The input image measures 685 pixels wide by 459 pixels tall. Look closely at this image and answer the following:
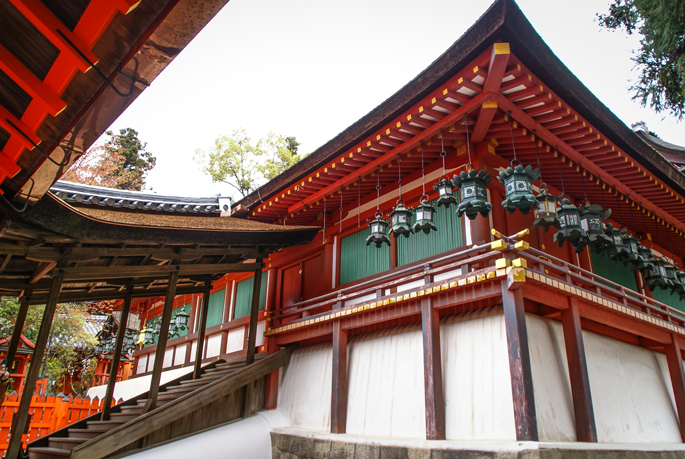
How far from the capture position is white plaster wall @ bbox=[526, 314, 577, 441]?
5750mm

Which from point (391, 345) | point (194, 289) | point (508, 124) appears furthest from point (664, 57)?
point (194, 289)

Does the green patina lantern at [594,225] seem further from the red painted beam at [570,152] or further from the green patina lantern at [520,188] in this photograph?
the green patina lantern at [520,188]

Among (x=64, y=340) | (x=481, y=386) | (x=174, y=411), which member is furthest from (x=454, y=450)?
(x=64, y=340)

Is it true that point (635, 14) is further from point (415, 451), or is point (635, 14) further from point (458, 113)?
point (415, 451)

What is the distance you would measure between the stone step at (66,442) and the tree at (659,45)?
12935mm

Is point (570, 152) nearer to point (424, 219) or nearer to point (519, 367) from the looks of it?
point (424, 219)

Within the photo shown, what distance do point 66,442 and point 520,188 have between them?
28.2 ft

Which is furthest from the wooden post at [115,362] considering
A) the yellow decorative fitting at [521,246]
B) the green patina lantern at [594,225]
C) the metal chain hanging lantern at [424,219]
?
the green patina lantern at [594,225]

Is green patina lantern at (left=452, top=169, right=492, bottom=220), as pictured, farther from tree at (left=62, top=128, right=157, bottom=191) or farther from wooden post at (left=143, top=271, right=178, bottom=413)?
tree at (left=62, top=128, right=157, bottom=191)

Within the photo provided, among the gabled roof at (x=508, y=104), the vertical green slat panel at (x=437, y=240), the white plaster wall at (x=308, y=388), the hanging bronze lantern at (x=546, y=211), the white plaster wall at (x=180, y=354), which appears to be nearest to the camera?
the gabled roof at (x=508, y=104)

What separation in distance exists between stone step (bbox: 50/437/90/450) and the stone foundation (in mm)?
3611

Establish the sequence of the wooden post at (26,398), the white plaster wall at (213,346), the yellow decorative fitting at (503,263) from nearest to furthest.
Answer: the yellow decorative fitting at (503,263), the wooden post at (26,398), the white plaster wall at (213,346)

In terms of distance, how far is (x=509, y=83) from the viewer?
21.6 feet

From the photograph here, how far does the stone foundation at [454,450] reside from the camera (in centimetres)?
486
